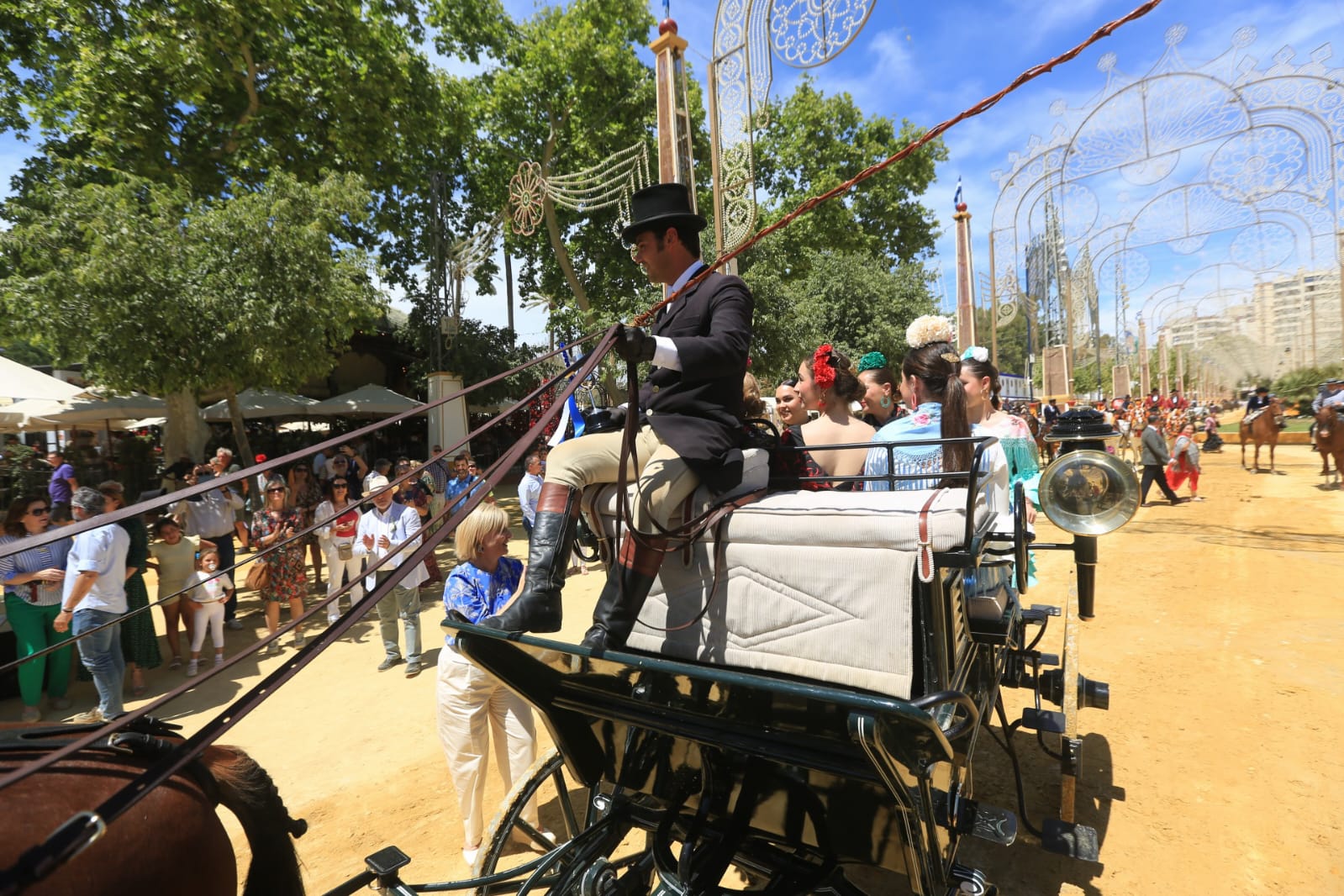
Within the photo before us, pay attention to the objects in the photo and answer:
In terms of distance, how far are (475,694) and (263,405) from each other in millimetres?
16498

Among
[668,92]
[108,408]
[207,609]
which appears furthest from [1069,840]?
[108,408]

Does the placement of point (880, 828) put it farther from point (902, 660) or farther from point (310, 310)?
point (310, 310)

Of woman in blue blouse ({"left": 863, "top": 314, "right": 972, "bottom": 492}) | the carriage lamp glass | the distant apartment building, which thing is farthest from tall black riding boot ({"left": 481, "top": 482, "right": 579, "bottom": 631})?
the distant apartment building

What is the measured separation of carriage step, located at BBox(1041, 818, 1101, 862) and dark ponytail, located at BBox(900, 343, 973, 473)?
1495mm

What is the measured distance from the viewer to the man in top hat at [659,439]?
6.96ft

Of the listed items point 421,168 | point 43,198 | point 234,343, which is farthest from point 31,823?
point 421,168

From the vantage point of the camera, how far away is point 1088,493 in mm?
2744

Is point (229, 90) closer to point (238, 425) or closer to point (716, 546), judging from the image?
point (238, 425)

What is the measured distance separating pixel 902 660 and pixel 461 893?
8.72 feet

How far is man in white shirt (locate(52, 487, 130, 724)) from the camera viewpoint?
15.6 feet

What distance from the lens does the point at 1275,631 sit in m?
5.66

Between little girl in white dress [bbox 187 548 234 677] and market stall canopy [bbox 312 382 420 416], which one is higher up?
market stall canopy [bbox 312 382 420 416]

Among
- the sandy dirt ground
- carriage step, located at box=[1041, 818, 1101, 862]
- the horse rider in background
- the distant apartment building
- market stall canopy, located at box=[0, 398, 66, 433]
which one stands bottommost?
the sandy dirt ground

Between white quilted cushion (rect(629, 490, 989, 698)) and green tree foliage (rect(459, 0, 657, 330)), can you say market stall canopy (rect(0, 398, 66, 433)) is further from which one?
Result: white quilted cushion (rect(629, 490, 989, 698))
